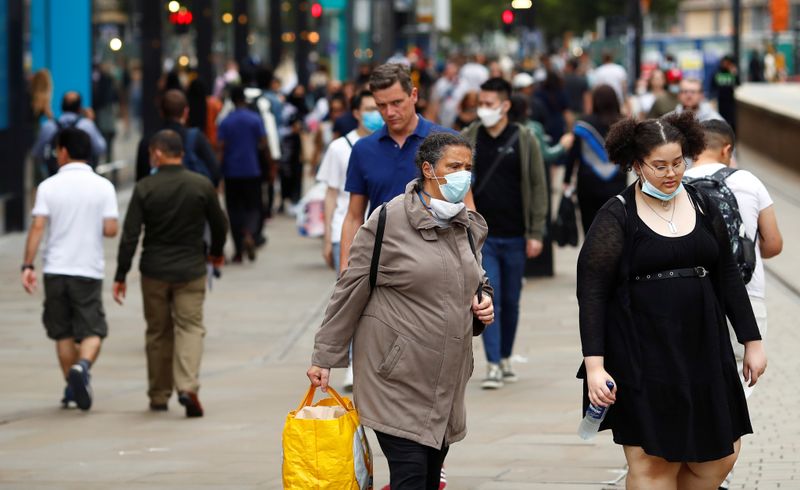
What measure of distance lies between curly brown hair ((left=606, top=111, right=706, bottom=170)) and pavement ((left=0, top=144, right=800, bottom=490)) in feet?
6.75

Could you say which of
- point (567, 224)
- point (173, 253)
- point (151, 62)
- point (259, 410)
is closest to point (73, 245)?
point (173, 253)

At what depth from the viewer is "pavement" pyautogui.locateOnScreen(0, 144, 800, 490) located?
25.4 feet

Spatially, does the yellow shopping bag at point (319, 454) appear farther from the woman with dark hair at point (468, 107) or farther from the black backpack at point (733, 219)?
the woman with dark hair at point (468, 107)

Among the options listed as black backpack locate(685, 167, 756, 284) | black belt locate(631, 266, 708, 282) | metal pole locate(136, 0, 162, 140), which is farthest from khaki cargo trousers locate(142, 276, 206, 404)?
metal pole locate(136, 0, 162, 140)

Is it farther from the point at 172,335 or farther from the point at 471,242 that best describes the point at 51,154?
the point at 471,242

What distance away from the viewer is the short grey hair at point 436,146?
574 cm

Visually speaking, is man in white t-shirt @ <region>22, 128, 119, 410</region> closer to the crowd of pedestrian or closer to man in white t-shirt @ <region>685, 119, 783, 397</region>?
the crowd of pedestrian

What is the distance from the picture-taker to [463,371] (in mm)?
5828

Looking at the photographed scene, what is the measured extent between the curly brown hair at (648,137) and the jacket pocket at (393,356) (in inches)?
38.7

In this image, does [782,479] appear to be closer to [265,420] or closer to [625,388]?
→ [625,388]

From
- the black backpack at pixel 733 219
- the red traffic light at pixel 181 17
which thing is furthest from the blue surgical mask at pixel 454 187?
the red traffic light at pixel 181 17

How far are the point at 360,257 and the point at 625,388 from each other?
1019 millimetres

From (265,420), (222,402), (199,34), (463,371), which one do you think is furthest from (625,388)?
(199,34)

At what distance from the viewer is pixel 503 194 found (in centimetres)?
991
